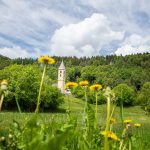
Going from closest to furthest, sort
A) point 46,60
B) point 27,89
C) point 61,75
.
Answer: point 46,60 → point 27,89 → point 61,75

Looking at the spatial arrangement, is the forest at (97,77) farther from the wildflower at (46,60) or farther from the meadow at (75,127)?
the wildflower at (46,60)

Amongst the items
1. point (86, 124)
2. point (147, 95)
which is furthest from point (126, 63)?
point (86, 124)

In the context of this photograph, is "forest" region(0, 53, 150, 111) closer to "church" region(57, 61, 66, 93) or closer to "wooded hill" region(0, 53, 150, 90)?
"wooded hill" region(0, 53, 150, 90)

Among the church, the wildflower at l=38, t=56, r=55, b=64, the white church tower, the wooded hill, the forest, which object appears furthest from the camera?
the white church tower

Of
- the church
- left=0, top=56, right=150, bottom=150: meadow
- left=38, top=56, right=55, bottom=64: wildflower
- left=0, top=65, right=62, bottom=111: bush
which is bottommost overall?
left=0, top=56, right=150, bottom=150: meadow

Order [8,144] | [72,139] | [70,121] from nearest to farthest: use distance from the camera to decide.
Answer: [8,144] < [72,139] < [70,121]

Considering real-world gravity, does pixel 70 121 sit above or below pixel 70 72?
below

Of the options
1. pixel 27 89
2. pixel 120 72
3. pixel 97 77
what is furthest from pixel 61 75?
pixel 27 89

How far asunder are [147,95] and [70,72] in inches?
3485

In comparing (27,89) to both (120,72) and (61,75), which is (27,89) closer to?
(120,72)

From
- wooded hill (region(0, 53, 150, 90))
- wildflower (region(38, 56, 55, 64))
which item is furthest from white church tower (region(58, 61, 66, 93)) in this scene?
wildflower (region(38, 56, 55, 64))

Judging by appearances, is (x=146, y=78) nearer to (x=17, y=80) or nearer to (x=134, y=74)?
(x=134, y=74)

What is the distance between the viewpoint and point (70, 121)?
2.62 meters

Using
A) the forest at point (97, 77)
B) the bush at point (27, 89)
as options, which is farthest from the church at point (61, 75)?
the bush at point (27, 89)
